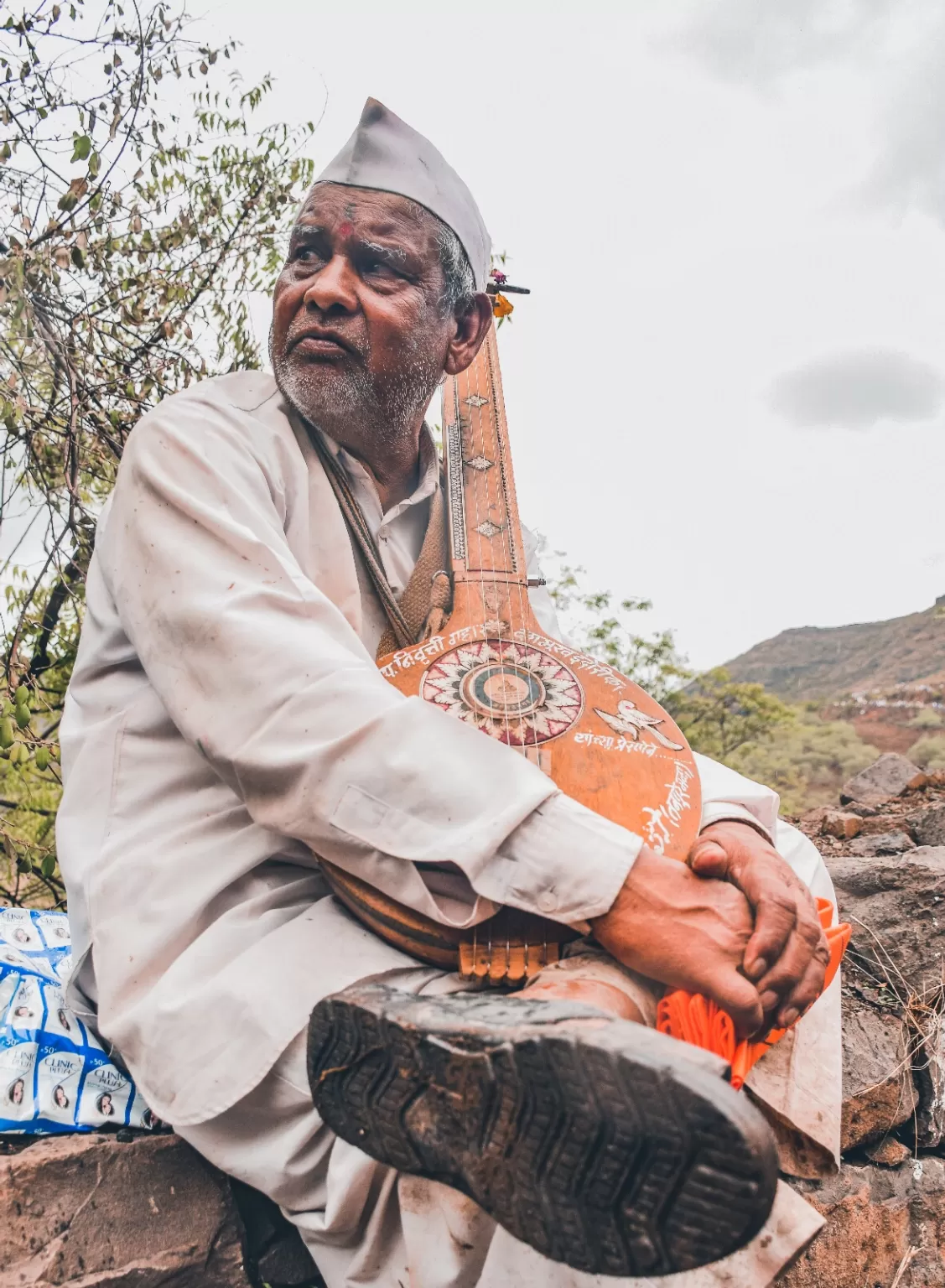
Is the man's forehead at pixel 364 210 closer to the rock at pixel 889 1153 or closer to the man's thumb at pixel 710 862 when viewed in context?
the man's thumb at pixel 710 862

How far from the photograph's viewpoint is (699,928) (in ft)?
4.71

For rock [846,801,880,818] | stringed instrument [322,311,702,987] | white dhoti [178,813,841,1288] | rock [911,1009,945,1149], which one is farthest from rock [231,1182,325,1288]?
rock [846,801,880,818]

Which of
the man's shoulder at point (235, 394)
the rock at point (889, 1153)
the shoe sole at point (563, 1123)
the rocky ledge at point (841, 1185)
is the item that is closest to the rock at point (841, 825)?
the rocky ledge at point (841, 1185)

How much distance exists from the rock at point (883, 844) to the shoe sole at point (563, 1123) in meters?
2.72

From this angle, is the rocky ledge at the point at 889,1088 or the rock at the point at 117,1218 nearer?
the rock at the point at 117,1218

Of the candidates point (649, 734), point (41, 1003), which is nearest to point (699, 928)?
point (649, 734)

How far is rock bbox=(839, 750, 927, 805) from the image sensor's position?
200 inches

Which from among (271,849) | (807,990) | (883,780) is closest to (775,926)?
(807,990)

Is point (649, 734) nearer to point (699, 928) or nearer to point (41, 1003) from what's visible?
point (699, 928)

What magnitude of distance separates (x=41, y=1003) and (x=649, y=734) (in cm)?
136

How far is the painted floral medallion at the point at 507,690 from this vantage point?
1.84 m

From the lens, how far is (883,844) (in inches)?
140

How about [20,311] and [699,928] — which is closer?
[699,928]

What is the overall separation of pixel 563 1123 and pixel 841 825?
3155mm
